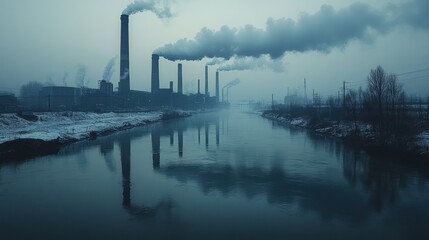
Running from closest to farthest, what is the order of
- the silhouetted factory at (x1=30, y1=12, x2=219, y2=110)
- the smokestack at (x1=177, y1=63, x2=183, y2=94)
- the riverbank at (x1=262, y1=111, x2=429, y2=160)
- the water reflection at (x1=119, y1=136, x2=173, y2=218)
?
1. the water reflection at (x1=119, y1=136, x2=173, y2=218)
2. the riverbank at (x1=262, y1=111, x2=429, y2=160)
3. the silhouetted factory at (x1=30, y1=12, x2=219, y2=110)
4. the smokestack at (x1=177, y1=63, x2=183, y2=94)

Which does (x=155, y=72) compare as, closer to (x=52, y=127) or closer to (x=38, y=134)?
(x=52, y=127)

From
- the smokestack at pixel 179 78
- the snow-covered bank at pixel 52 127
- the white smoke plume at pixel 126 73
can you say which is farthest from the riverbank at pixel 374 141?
the smokestack at pixel 179 78

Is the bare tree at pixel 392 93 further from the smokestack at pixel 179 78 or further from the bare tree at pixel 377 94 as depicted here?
the smokestack at pixel 179 78

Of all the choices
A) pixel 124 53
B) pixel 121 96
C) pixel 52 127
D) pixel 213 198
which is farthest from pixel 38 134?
pixel 121 96

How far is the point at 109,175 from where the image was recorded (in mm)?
12906

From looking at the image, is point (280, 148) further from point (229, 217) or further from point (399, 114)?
point (229, 217)

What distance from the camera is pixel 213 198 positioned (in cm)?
973

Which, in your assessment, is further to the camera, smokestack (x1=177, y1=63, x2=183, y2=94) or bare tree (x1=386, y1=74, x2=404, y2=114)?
smokestack (x1=177, y1=63, x2=183, y2=94)

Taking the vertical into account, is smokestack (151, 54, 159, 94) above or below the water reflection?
above

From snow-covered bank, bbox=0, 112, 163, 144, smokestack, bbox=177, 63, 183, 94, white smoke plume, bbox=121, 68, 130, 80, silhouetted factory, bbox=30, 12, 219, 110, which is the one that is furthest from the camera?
smokestack, bbox=177, 63, 183, 94

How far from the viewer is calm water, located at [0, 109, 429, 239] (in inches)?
291

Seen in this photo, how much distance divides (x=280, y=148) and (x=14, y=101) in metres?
47.3

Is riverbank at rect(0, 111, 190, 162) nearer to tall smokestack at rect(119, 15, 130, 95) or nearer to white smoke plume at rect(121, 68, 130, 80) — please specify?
tall smokestack at rect(119, 15, 130, 95)

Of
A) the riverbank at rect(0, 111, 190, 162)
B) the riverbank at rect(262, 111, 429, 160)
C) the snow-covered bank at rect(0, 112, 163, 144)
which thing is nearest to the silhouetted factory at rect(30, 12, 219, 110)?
the snow-covered bank at rect(0, 112, 163, 144)
